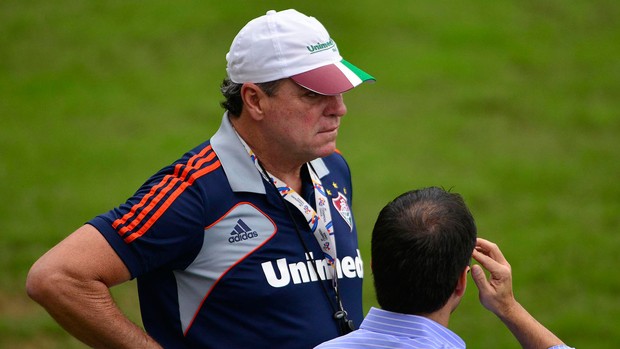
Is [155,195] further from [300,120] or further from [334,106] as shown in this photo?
[334,106]

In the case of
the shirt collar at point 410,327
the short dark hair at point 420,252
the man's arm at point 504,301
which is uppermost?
the short dark hair at point 420,252

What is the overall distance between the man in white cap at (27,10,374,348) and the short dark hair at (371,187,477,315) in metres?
0.65

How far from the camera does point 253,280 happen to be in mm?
3252

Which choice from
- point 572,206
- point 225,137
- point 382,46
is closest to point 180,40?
point 382,46

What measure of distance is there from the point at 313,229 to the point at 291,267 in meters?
0.19

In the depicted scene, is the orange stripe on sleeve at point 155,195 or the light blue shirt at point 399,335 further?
the orange stripe on sleeve at point 155,195

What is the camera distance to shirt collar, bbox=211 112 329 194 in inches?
131

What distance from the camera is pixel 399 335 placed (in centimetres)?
266

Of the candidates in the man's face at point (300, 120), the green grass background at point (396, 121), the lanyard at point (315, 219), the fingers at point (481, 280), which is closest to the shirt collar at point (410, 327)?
the fingers at point (481, 280)

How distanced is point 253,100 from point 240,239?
1.66ft

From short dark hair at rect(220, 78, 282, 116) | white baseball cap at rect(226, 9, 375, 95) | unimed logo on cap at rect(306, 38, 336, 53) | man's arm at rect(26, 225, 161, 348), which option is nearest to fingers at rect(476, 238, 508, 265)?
white baseball cap at rect(226, 9, 375, 95)

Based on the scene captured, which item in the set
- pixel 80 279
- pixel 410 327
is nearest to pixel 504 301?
pixel 410 327

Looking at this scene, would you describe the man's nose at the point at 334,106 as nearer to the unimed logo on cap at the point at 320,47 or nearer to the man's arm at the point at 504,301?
the unimed logo on cap at the point at 320,47

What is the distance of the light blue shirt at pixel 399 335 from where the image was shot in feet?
8.66
